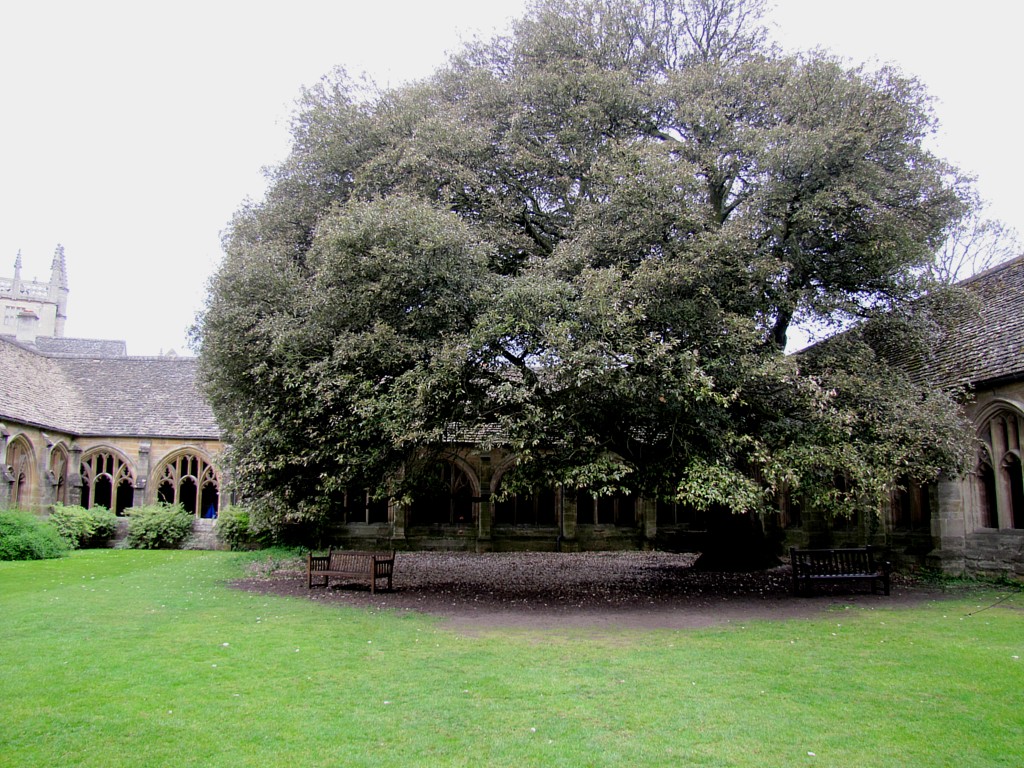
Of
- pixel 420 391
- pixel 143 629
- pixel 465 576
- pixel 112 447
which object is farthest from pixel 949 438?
pixel 112 447

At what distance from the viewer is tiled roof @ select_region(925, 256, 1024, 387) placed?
1467cm

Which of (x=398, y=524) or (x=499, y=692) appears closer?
(x=499, y=692)

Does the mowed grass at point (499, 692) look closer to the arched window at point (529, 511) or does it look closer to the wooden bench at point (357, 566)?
the wooden bench at point (357, 566)

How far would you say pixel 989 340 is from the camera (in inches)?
622

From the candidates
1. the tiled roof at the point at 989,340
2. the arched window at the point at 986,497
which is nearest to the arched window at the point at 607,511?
the tiled roof at the point at 989,340

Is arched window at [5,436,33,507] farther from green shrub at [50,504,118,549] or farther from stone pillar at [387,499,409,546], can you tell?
stone pillar at [387,499,409,546]

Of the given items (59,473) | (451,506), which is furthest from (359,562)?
(59,473)

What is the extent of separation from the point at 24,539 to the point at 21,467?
6725 millimetres

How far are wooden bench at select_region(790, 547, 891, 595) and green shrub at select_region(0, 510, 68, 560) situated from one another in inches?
749

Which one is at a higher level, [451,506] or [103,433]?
[103,433]

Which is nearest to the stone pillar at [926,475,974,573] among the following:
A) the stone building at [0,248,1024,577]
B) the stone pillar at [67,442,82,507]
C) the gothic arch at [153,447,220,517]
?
the stone building at [0,248,1024,577]

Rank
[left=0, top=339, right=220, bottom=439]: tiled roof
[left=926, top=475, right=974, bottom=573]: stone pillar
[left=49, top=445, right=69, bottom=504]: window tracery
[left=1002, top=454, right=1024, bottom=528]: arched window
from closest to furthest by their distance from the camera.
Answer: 1. [left=1002, top=454, right=1024, bottom=528]: arched window
2. [left=926, top=475, right=974, bottom=573]: stone pillar
3. [left=49, top=445, right=69, bottom=504]: window tracery
4. [left=0, top=339, right=220, bottom=439]: tiled roof

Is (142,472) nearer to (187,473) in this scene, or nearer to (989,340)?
(187,473)

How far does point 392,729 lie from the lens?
5836 millimetres
